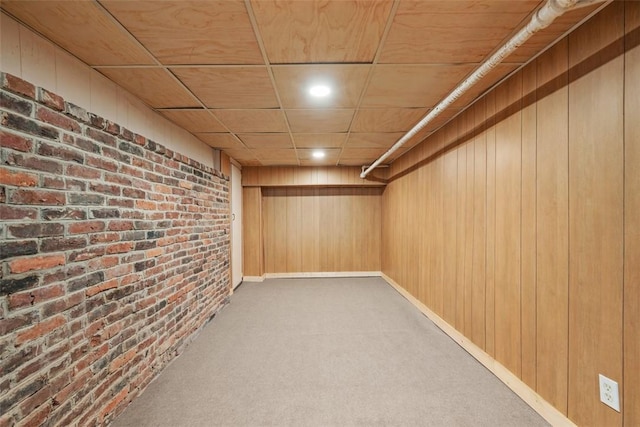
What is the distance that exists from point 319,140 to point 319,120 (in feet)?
2.22

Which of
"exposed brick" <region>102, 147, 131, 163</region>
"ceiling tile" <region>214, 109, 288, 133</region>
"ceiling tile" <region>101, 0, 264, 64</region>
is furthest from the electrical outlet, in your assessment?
"exposed brick" <region>102, 147, 131, 163</region>

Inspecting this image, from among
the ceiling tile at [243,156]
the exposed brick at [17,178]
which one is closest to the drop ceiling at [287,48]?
the exposed brick at [17,178]

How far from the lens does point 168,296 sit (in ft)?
7.18

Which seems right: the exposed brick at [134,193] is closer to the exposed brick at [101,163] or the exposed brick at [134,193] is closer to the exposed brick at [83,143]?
the exposed brick at [101,163]

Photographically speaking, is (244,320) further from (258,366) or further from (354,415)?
(354,415)

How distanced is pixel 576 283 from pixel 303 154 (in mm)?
3243

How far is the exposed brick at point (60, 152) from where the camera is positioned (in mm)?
1199

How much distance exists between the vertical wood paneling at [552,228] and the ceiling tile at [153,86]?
2.30 m

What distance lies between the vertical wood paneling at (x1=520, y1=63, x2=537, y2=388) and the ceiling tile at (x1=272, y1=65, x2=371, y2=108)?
3.37 feet

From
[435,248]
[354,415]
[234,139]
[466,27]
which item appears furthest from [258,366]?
[466,27]

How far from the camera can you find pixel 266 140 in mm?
3096

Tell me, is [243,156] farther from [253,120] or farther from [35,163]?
[35,163]

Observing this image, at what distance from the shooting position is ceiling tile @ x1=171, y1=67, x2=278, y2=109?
5.25 ft

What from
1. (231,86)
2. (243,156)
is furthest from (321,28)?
(243,156)
